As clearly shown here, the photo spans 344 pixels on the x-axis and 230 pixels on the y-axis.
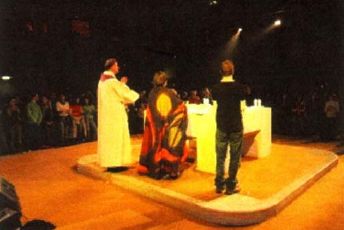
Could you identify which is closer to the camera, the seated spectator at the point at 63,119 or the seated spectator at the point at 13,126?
the seated spectator at the point at 13,126

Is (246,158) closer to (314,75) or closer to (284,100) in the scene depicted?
(284,100)

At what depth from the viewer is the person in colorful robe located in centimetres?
721

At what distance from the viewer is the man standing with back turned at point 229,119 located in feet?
20.4

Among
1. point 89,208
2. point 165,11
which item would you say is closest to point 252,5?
point 165,11

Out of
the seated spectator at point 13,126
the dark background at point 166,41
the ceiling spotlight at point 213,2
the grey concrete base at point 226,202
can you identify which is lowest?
the grey concrete base at point 226,202

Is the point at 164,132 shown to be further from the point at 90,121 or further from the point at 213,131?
the point at 90,121

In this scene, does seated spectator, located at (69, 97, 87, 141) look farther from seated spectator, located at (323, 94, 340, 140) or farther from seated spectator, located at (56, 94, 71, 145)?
seated spectator, located at (323, 94, 340, 140)

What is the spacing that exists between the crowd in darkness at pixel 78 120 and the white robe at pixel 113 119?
5284mm

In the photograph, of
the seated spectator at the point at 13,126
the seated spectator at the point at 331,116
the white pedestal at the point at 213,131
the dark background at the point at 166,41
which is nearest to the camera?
the white pedestal at the point at 213,131

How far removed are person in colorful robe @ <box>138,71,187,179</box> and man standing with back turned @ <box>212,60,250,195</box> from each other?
106 cm

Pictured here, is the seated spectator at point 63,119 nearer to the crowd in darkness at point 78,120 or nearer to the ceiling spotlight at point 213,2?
the crowd in darkness at point 78,120

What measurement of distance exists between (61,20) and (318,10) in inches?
456

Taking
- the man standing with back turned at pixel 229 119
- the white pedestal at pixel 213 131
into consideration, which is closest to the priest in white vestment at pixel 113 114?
the white pedestal at pixel 213 131

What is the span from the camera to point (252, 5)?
20.6 m
